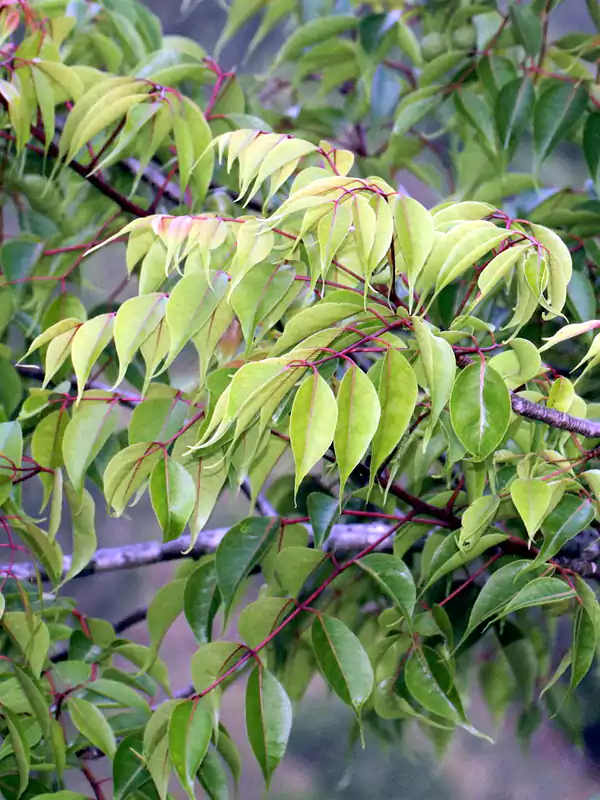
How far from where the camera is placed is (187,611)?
52 cm

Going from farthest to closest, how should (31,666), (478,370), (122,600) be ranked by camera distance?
1. (122,600)
2. (31,666)
3. (478,370)

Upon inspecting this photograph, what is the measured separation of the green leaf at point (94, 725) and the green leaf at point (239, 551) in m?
0.11

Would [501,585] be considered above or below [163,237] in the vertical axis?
below

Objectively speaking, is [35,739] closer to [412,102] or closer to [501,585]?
[501,585]

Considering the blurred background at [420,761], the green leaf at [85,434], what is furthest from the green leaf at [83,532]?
the blurred background at [420,761]

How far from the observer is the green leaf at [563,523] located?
0.42 meters

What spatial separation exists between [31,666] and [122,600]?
4.80 feet

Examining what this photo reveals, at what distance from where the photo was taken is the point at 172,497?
420 mm

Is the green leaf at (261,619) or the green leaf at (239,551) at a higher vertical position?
the green leaf at (239,551)

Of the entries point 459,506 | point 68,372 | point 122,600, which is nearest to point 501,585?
point 459,506

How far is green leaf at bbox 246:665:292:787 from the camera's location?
45 centimetres

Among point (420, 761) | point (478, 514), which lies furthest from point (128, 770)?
point (420, 761)

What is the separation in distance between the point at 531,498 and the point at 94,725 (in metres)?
0.29

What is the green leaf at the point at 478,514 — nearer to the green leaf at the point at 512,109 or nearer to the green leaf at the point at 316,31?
the green leaf at the point at 512,109
